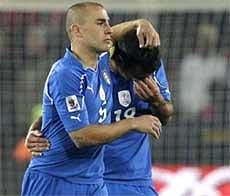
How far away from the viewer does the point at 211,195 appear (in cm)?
708

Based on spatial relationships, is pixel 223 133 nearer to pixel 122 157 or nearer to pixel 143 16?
pixel 143 16

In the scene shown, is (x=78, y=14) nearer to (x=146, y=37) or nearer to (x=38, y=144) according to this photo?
(x=146, y=37)

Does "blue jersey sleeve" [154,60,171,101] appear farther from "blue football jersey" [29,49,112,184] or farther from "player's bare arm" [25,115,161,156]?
"player's bare arm" [25,115,161,156]

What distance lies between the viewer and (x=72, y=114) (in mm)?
4285

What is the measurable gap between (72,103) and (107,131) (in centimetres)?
20

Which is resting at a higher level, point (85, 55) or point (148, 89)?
point (85, 55)

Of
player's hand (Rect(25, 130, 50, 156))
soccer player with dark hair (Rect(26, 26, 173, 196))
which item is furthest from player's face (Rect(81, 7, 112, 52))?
player's hand (Rect(25, 130, 50, 156))

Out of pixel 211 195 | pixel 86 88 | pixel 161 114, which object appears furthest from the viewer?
pixel 211 195

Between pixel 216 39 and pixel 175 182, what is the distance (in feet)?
3.70

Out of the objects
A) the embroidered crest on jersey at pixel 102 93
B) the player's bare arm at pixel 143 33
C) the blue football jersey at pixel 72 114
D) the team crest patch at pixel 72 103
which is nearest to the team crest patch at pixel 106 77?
the blue football jersey at pixel 72 114

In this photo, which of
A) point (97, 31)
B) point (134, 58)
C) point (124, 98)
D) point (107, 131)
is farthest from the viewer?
point (124, 98)

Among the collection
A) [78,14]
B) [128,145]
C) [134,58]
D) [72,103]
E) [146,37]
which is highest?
[78,14]

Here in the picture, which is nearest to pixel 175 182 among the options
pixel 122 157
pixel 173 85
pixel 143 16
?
pixel 173 85

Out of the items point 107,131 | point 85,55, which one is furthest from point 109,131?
point 85,55
